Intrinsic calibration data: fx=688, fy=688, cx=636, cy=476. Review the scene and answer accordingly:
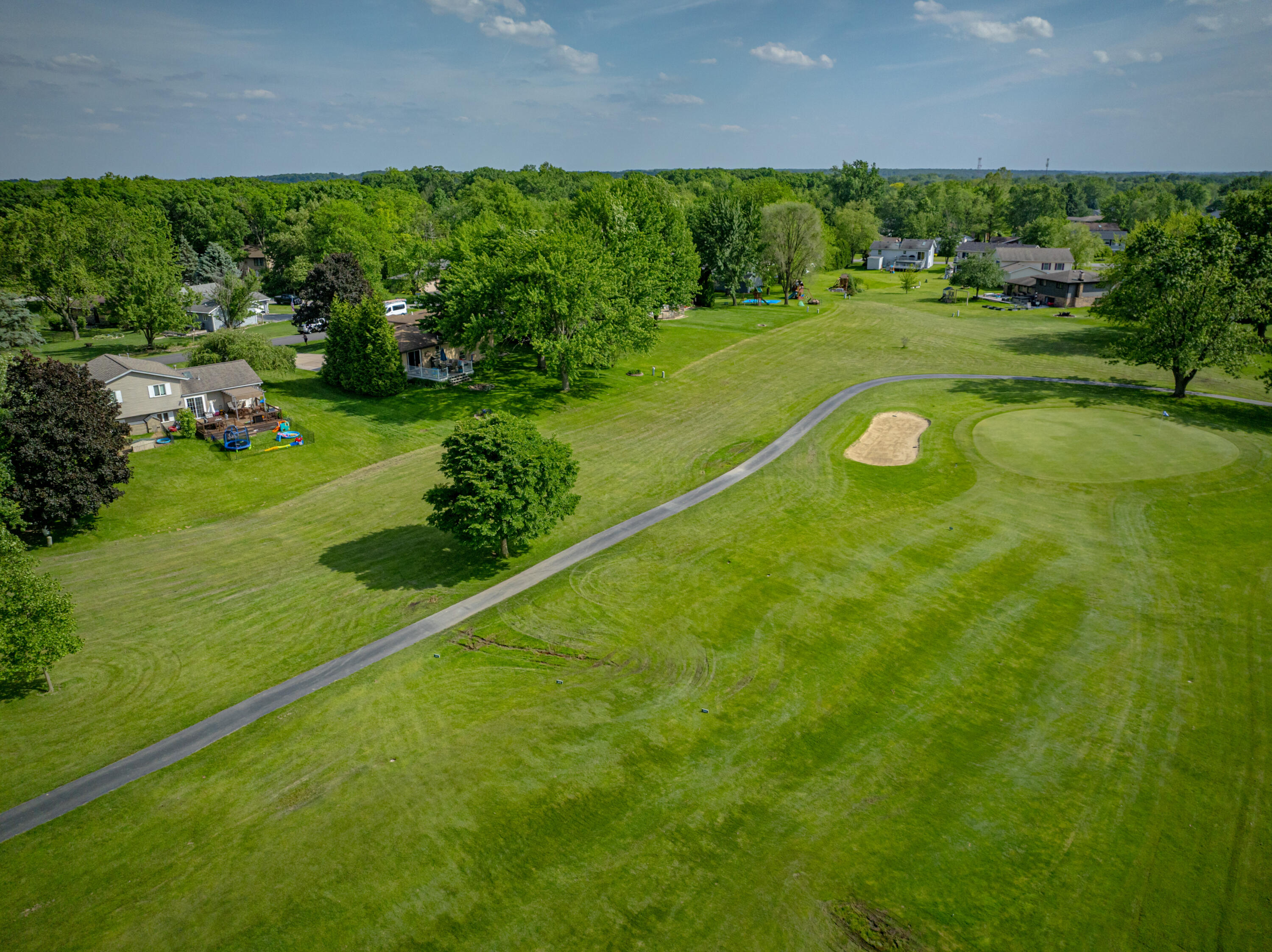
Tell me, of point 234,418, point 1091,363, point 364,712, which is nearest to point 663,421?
point 234,418

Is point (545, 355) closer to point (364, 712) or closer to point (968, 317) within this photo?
point (364, 712)

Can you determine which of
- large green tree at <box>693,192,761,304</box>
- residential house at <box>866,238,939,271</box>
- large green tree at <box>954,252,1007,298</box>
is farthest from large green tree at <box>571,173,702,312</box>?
residential house at <box>866,238,939,271</box>

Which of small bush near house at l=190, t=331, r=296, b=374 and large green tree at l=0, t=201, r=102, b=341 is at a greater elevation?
large green tree at l=0, t=201, r=102, b=341

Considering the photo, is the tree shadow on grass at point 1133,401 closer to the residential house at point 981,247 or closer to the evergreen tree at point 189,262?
the residential house at point 981,247

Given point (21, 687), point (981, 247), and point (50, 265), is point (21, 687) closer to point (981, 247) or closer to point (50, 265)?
point (50, 265)

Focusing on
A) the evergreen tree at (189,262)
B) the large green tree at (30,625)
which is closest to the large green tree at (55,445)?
the large green tree at (30,625)

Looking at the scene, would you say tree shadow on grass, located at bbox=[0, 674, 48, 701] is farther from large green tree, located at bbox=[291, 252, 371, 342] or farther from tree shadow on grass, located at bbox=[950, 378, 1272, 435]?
tree shadow on grass, located at bbox=[950, 378, 1272, 435]
